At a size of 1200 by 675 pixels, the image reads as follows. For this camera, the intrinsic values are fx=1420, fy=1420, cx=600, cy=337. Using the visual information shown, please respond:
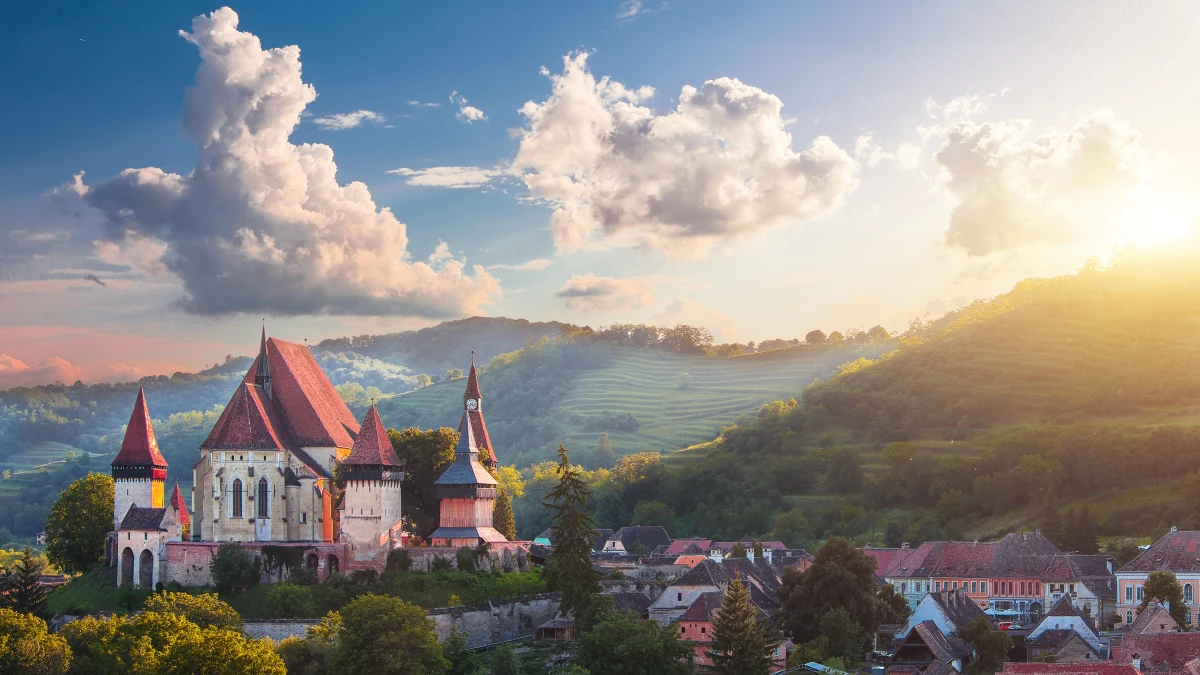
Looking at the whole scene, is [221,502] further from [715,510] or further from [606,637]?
[715,510]

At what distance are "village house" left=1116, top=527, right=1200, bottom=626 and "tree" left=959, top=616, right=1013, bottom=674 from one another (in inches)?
438

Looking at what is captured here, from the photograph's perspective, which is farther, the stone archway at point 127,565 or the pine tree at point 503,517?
the pine tree at point 503,517

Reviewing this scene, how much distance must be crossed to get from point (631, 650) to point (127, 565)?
23321 millimetres

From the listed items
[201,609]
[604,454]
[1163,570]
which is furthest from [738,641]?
[604,454]

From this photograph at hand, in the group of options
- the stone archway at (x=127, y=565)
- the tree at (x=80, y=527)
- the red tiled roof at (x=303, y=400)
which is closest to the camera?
the stone archway at (x=127, y=565)

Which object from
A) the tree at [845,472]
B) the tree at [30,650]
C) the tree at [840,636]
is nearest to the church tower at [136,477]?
the tree at [30,650]

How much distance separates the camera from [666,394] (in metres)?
171

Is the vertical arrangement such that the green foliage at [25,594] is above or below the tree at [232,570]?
below

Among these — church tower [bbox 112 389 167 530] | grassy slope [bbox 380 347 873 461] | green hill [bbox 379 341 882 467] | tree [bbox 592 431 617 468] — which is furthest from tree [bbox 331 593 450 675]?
grassy slope [bbox 380 347 873 461]

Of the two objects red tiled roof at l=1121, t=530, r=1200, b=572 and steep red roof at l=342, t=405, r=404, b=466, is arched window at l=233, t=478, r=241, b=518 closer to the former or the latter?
steep red roof at l=342, t=405, r=404, b=466

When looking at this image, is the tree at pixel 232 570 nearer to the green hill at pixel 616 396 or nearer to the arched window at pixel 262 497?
the arched window at pixel 262 497

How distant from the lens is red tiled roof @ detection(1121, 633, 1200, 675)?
49.7m

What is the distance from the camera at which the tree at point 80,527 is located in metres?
65.6

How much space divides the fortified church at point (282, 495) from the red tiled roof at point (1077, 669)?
1035 inches
